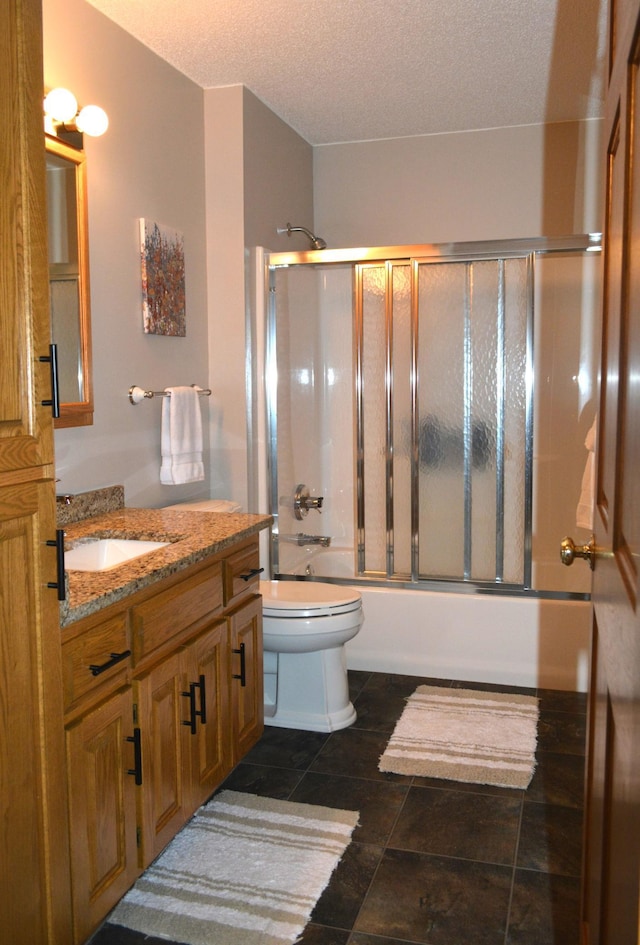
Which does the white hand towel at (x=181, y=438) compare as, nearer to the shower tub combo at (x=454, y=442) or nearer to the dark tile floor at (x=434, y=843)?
the shower tub combo at (x=454, y=442)

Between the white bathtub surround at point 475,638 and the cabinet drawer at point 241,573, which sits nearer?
the cabinet drawer at point 241,573

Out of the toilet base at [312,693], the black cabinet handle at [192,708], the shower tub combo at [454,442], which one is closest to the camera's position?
the black cabinet handle at [192,708]

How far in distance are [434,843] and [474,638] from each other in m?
1.35

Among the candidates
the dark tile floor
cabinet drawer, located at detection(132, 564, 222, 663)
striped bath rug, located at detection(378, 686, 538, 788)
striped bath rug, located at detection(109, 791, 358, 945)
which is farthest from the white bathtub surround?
cabinet drawer, located at detection(132, 564, 222, 663)

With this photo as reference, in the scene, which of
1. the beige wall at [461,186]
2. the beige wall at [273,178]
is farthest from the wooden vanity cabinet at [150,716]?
the beige wall at [461,186]

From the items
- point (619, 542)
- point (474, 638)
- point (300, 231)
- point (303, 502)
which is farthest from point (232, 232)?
point (619, 542)

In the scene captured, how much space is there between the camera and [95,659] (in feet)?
5.87

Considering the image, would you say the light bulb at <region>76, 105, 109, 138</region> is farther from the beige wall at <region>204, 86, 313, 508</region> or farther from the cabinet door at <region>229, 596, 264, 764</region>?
the cabinet door at <region>229, 596, 264, 764</region>

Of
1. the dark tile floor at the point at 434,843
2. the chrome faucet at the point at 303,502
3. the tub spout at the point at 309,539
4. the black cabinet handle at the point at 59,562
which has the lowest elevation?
the dark tile floor at the point at 434,843

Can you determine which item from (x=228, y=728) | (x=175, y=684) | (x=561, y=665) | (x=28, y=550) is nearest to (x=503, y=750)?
(x=561, y=665)

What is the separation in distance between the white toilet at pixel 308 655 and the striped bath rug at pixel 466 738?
0.27 m

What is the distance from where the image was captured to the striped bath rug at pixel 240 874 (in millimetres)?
1965

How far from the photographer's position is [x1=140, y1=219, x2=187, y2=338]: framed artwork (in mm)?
2984

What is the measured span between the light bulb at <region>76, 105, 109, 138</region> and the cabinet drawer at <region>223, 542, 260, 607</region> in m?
1.32
